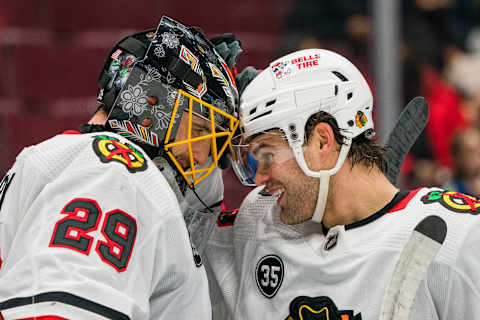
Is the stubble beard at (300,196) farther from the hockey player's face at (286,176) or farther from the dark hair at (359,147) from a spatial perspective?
the dark hair at (359,147)

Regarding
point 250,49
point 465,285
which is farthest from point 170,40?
point 250,49

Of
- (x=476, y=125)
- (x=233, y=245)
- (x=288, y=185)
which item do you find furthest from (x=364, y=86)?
(x=476, y=125)

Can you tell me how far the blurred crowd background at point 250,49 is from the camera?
4.06 meters

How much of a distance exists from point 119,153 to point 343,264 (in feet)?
2.31

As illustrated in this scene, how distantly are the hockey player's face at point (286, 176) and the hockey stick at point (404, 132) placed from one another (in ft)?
1.12

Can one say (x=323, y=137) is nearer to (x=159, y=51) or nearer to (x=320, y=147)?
(x=320, y=147)

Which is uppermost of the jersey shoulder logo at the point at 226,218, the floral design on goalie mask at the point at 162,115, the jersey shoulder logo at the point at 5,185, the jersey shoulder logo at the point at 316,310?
the floral design on goalie mask at the point at 162,115

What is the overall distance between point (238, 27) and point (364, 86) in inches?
91.2

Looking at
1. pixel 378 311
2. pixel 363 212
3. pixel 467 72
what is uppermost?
pixel 467 72

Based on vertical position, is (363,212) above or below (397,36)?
below

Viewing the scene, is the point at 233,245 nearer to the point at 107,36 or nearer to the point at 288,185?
the point at 288,185

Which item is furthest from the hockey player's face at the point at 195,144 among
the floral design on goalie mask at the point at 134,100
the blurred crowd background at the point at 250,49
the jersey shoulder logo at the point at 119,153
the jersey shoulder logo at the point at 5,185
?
the blurred crowd background at the point at 250,49

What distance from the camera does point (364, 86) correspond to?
2174 mm

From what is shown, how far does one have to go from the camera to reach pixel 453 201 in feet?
6.77
